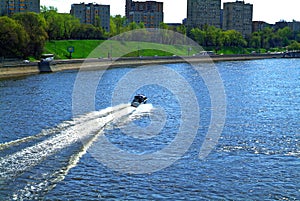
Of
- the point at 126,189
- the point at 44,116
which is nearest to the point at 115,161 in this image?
the point at 126,189

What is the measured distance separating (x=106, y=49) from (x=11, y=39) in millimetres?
44671

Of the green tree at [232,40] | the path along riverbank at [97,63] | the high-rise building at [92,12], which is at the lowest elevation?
the path along riverbank at [97,63]

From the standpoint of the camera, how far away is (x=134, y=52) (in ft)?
432

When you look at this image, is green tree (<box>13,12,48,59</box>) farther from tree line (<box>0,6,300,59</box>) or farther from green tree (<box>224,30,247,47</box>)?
green tree (<box>224,30,247,47</box>)

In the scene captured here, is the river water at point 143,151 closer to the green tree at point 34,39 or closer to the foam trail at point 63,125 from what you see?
the foam trail at point 63,125

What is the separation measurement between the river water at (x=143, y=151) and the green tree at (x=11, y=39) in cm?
3807

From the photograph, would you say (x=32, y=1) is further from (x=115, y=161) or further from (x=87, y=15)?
(x=115, y=161)

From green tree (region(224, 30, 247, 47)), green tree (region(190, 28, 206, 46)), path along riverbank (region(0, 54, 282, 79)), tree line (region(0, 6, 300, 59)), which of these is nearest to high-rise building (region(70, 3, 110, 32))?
tree line (region(0, 6, 300, 59))

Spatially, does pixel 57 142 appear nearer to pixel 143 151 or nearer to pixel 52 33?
pixel 143 151

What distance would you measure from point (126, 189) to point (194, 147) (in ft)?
26.5

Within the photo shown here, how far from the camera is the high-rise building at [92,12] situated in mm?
189550

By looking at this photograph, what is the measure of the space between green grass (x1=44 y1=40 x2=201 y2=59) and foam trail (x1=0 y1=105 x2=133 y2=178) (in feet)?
233

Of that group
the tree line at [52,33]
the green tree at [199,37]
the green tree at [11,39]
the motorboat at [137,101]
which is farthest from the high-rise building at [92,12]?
the motorboat at [137,101]

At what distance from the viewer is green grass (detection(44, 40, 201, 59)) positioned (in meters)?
114
